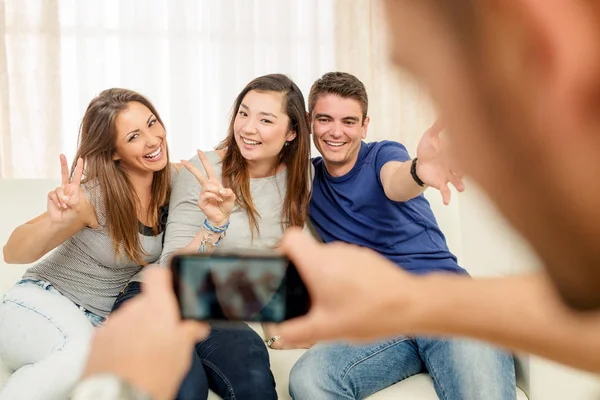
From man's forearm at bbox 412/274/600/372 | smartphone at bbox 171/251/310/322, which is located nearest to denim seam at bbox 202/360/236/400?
smartphone at bbox 171/251/310/322

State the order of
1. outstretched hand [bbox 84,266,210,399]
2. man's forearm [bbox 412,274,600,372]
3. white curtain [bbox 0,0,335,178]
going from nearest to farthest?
man's forearm [bbox 412,274,600,372]
outstretched hand [bbox 84,266,210,399]
white curtain [bbox 0,0,335,178]

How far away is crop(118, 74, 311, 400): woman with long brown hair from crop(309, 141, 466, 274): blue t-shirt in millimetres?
70

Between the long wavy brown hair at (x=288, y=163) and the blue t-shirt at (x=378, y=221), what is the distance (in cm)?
6

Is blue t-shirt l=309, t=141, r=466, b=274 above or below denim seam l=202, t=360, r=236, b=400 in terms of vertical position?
above

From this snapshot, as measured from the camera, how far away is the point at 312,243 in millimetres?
372

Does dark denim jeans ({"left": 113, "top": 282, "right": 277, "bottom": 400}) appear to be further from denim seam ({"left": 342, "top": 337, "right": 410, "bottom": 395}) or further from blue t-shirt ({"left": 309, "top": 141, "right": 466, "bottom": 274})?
blue t-shirt ({"left": 309, "top": 141, "right": 466, "bottom": 274})

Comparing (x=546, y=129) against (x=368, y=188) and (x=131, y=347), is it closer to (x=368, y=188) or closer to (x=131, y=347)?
(x=131, y=347)

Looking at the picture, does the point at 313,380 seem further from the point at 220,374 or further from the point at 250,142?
the point at 250,142

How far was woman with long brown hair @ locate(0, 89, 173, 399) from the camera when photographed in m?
1.46

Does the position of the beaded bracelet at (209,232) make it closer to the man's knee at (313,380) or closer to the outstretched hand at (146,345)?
the man's knee at (313,380)

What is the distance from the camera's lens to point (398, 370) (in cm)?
149

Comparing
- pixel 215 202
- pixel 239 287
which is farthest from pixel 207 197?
pixel 239 287

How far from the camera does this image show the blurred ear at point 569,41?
159 mm

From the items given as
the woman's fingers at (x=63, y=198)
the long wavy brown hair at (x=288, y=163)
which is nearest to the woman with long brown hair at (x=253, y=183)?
the long wavy brown hair at (x=288, y=163)
